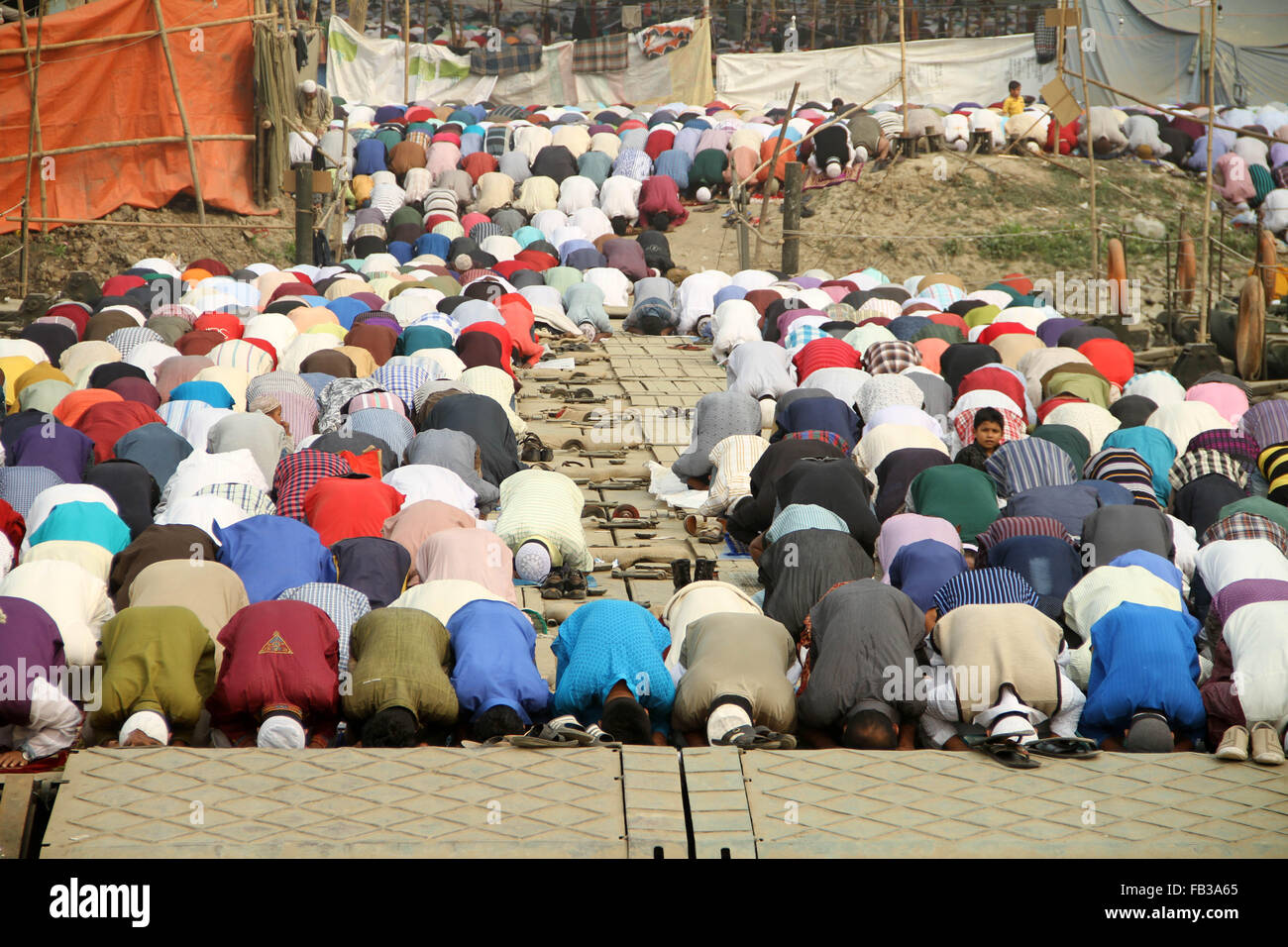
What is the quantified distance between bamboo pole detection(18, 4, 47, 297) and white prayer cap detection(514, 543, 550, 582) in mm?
8776

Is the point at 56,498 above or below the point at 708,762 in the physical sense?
above

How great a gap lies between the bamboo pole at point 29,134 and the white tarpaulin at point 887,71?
42.7 feet

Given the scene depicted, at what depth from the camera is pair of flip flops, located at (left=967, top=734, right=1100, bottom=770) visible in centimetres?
490

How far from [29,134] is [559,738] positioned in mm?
11858

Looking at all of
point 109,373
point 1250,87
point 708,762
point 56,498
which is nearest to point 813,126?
point 1250,87

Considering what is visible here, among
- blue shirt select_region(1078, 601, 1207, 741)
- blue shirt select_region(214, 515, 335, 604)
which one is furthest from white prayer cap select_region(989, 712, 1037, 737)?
blue shirt select_region(214, 515, 335, 604)

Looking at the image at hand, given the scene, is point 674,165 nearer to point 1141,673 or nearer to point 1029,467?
point 1029,467

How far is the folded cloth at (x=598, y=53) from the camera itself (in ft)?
80.0

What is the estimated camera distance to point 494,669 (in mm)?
5363

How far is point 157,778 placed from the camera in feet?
14.9

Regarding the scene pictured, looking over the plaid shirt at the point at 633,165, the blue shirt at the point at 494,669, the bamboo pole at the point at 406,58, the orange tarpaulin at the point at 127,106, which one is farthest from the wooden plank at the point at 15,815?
the bamboo pole at the point at 406,58

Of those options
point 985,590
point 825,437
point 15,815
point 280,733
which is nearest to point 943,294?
point 825,437

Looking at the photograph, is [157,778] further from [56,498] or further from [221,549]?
[56,498]

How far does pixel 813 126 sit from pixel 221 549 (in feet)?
47.3
